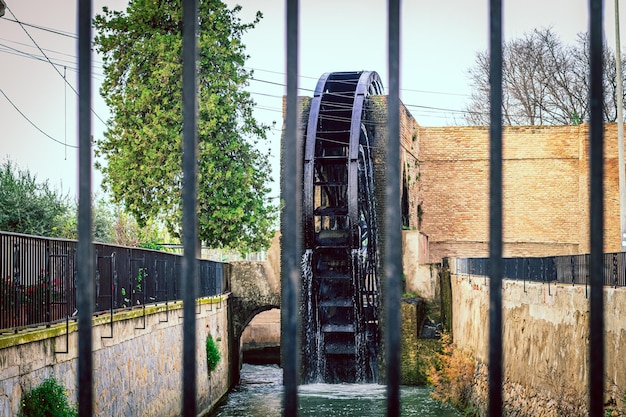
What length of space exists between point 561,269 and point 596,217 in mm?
14001

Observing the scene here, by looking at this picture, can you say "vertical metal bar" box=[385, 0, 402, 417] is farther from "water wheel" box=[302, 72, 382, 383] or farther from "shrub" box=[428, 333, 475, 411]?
"water wheel" box=[302, 72, 382, 383]

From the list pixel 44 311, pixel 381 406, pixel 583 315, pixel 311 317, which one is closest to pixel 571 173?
pixel 311 317

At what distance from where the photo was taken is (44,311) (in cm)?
1028

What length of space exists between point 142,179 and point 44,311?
55.7ft

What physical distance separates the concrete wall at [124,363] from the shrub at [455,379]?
4.69 meters

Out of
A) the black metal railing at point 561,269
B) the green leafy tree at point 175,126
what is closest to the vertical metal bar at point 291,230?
the black metal railing at point 561,269

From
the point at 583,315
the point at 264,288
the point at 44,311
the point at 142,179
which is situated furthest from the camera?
the point at 142,179

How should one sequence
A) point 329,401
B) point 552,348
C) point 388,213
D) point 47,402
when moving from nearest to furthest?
point 388,213 → point 47,402 → point 552,348 → point 329,401

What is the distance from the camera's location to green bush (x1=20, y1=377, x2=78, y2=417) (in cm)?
888

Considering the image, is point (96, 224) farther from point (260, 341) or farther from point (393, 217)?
point (393, 217)

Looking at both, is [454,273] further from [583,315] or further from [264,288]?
[583,315]

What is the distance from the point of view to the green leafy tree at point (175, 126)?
26781mm

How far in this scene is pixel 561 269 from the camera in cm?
1557

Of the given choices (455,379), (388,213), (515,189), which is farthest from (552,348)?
(515,189)
